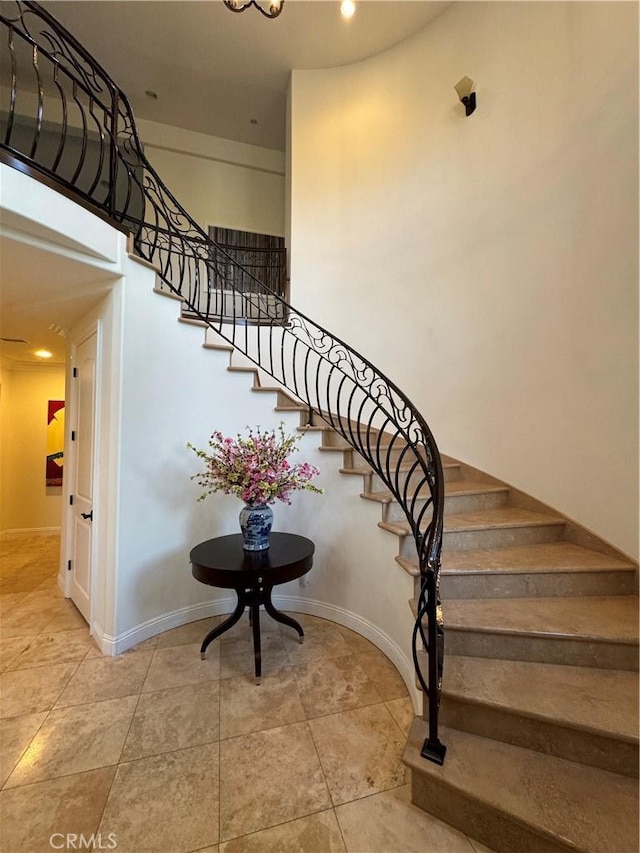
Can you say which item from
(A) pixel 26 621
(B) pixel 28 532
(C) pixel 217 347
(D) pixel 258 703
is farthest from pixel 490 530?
(B) pixel 28 532

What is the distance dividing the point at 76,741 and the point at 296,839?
1.20 metres

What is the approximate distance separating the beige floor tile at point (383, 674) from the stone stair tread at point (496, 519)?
0.98m

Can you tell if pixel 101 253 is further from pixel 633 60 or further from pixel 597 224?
pixel 633 60

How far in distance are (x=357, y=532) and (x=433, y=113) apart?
432 cm

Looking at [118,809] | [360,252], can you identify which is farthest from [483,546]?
[360,252]

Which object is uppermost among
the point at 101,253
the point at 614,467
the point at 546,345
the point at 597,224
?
the point at 597,224

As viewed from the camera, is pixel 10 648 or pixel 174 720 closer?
pixel 174 720

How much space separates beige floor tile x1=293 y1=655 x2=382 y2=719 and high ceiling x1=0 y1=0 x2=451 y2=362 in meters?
3.32

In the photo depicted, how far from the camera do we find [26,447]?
199 inches

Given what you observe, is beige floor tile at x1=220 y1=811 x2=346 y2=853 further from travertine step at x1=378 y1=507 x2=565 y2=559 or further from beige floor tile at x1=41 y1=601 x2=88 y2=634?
beige floor tile at x1=41 y1=601 x2=88 y2=634

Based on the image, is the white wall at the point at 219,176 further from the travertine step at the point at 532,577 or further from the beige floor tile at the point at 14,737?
the beige floor tile at the point at 14,737

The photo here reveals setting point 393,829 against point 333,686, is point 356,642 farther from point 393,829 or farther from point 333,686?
point 393,829

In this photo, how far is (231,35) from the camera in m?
4.20

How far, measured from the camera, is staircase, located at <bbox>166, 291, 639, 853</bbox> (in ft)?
4.22
